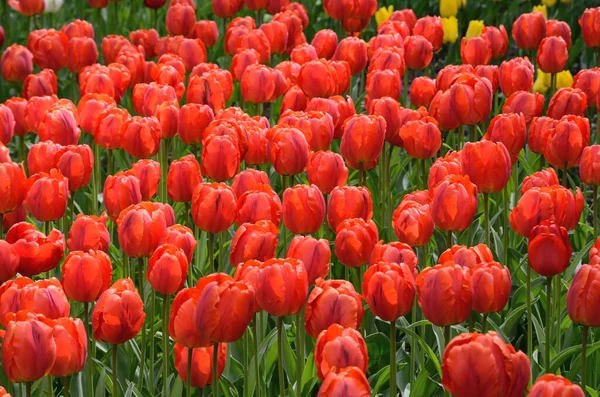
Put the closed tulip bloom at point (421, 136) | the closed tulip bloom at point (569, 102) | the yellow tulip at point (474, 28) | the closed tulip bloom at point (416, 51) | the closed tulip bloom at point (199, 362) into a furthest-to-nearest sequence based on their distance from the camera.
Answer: the yellow tulip at point (474, 28)
the closed tulip bloom at point (416, 51)
the closed tulip bloom at point (569, 102)
the closed tulip bloom at point (421, 136)
the closed tulip bloom at point (199, 362)

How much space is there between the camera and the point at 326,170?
3211 mm

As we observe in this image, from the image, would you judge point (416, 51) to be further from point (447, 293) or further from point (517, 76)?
point (447, 293)

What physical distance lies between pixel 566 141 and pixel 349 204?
32.3 inches

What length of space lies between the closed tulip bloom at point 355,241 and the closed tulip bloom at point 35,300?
0.72 m

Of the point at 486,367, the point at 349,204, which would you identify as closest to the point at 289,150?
the point at 349,204

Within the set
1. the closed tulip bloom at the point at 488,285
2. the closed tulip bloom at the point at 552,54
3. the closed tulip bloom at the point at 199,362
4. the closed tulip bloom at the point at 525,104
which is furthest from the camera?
the closed tulip bloom at the point at 552,54

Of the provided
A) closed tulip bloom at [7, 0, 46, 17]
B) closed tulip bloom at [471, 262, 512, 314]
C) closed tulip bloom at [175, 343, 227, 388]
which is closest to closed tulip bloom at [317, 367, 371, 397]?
closed tulip bloom at [471, 262, 512, 314]

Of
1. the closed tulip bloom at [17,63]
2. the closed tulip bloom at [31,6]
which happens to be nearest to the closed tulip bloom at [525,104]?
the closed tulip bloom at [17,63]

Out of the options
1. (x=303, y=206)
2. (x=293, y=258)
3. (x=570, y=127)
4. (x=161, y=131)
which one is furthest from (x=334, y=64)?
(x=293, y=258)

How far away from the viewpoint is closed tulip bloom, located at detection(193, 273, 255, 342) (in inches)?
84.0

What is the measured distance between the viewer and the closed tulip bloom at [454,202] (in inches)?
108

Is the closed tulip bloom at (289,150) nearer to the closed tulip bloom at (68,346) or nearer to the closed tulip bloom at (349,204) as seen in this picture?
the closed tulip bloom at (349,204)

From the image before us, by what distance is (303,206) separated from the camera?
2.81 m

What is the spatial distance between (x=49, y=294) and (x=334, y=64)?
223 cm
